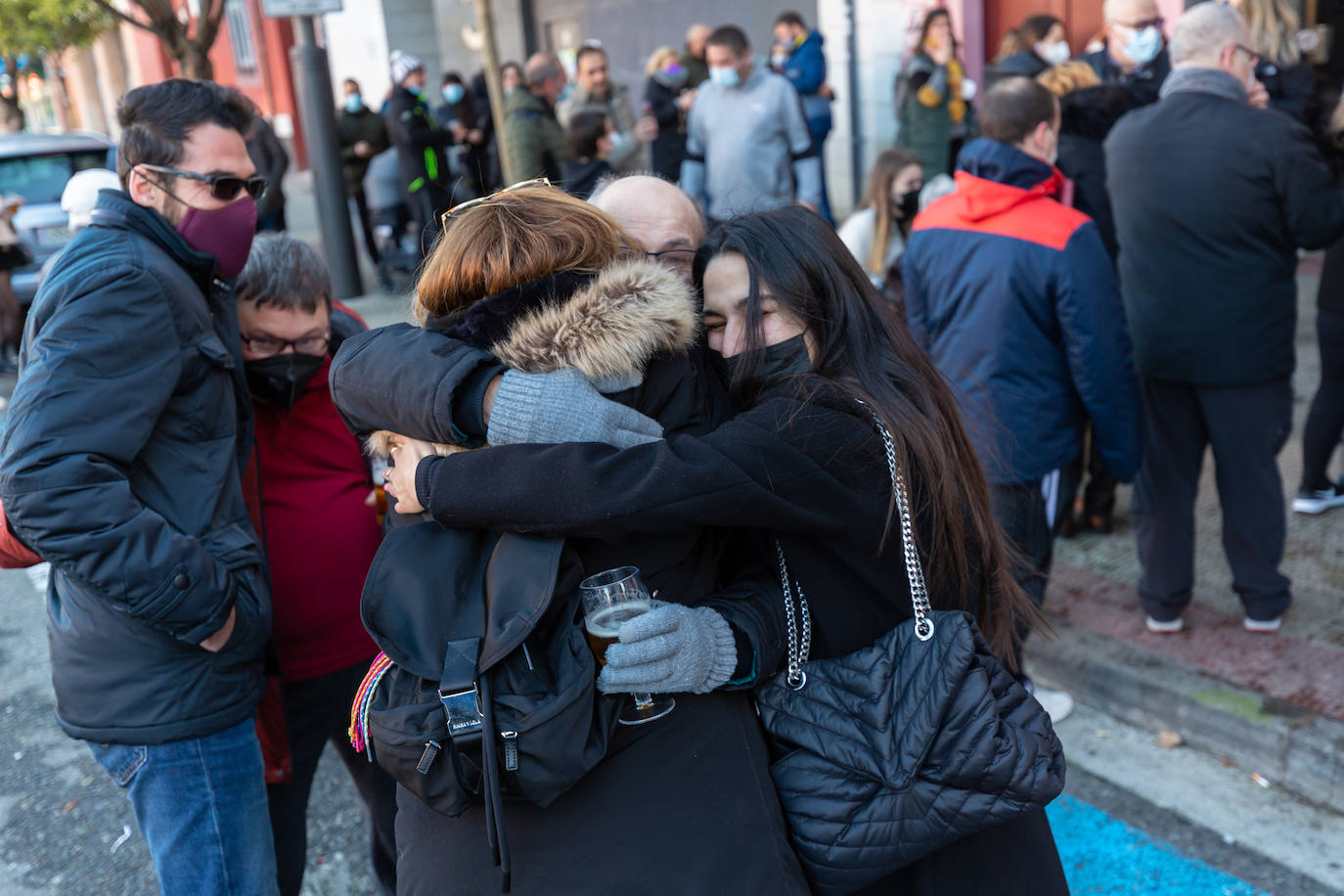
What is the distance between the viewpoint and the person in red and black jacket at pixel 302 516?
8.78ft

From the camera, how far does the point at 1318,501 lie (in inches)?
209

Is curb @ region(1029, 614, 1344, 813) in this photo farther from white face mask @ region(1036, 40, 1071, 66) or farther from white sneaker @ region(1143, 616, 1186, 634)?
white face mask @ region(1036, 40, 1071, 66)

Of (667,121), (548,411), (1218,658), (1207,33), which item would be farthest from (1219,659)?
(667,121)

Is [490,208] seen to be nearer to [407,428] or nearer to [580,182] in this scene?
[407,428]

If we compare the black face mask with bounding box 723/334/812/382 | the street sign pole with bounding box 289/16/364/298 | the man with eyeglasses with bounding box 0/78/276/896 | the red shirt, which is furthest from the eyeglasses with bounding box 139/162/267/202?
the street sign pole with bounding box 289/16/364/298

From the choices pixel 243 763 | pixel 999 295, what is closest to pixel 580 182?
pixel 999 295

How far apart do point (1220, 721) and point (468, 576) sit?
304cm

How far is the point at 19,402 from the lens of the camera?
2.13m

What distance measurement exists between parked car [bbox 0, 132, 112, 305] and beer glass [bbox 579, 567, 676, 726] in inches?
399

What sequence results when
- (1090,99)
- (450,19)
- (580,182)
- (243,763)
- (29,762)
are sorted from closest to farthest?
(243,763) < (29,762) < (1090,99) < (580,182) < (450,19)

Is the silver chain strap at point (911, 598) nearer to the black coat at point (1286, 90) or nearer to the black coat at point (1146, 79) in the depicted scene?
the black coat at point (1146, 79)

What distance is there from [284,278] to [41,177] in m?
9.70

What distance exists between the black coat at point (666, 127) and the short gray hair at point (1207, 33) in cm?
515

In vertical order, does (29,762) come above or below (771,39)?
below
